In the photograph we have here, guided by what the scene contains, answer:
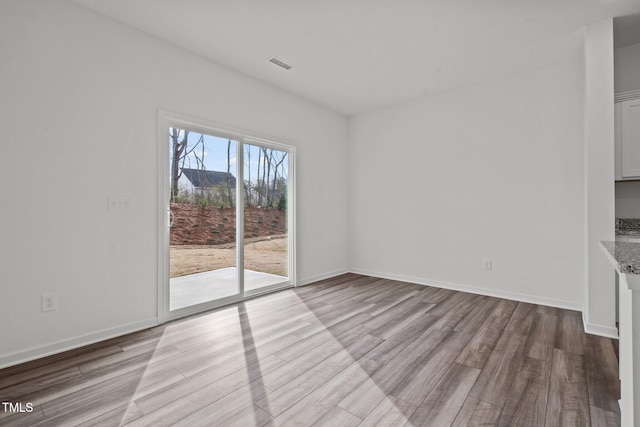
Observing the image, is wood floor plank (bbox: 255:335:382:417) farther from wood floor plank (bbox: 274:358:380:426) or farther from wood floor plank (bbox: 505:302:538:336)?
wood floor plank (bbox: 505:302:538:336)

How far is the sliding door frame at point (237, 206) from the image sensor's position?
3008 mm

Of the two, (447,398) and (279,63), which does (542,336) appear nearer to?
(447,398)

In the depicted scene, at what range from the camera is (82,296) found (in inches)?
98.5

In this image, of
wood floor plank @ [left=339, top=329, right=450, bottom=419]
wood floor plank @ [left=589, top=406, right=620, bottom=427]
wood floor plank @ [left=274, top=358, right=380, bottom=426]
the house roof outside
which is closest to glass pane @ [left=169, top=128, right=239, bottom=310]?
the house roof outside

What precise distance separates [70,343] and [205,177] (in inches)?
74.8

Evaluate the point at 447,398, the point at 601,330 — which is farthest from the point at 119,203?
the point at 601,330

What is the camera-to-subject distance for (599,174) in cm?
277

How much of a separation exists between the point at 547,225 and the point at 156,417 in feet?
13.7

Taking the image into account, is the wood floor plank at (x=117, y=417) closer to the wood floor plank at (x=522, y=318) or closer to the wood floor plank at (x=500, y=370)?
the wood floor plank at (x=500, y=370)

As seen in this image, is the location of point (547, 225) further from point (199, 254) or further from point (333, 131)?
point (199, 254)

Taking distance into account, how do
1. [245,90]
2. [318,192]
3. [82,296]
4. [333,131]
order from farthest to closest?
1. [333,131]
2. [318,192]
3. [245,90]
4. [82,296]

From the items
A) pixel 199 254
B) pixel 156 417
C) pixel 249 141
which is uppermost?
pixel 249 141

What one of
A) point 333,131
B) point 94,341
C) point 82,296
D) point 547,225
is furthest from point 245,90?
point 547,225

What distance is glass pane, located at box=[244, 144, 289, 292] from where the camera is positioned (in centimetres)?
387
